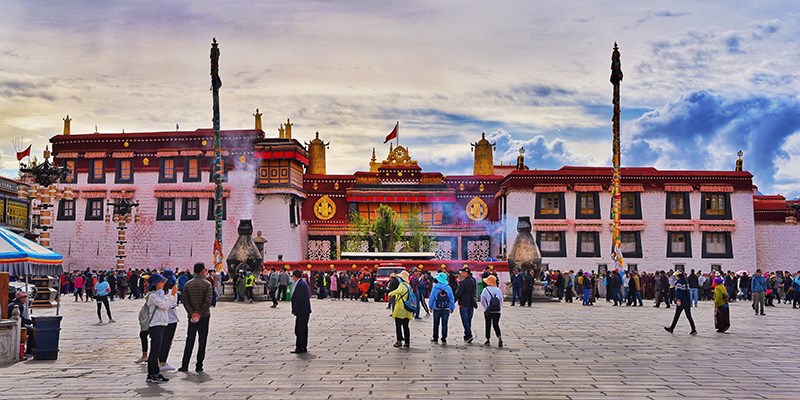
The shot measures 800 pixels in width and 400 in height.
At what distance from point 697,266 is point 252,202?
29.4 meters

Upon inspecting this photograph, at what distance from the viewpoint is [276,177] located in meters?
54.1

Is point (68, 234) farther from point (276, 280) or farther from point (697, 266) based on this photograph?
point (697, 266)

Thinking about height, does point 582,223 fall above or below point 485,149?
below

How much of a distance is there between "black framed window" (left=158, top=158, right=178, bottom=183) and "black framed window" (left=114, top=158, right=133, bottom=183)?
216 cm

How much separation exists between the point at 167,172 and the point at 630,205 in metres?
31.2

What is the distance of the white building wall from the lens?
53.4m

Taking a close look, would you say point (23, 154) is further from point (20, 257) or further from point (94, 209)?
point (20, 257)

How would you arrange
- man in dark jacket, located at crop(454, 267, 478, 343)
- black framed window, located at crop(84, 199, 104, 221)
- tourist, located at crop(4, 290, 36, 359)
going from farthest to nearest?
1. black framed window, located at crop(84, 199, 104, 221)
2. man in dark jacket, located at crop(454, 267, 478, 343)
3. tourist, located at crop(4, 290, 36, 359)

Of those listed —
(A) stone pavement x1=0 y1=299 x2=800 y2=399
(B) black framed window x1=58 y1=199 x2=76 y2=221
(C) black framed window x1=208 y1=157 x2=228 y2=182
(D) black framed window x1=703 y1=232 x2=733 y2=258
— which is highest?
(C) black framed window x1=208 y1=157 x2=228 y2=182

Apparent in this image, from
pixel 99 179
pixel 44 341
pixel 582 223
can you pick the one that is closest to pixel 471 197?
pixel 582 223

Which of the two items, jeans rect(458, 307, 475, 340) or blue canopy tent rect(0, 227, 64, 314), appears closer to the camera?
blue canopy tent rect(0, 227, 64, 314)

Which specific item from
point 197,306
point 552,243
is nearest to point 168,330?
point 197,306

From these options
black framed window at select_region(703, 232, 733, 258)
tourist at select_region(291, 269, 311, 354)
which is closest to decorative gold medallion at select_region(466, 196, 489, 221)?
black framed window at select_region(703, 232, 733, 258)

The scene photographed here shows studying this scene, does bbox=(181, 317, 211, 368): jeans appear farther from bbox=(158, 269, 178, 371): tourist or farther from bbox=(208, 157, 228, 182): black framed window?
bbox=(208, 157, 228, 182): black framed window
